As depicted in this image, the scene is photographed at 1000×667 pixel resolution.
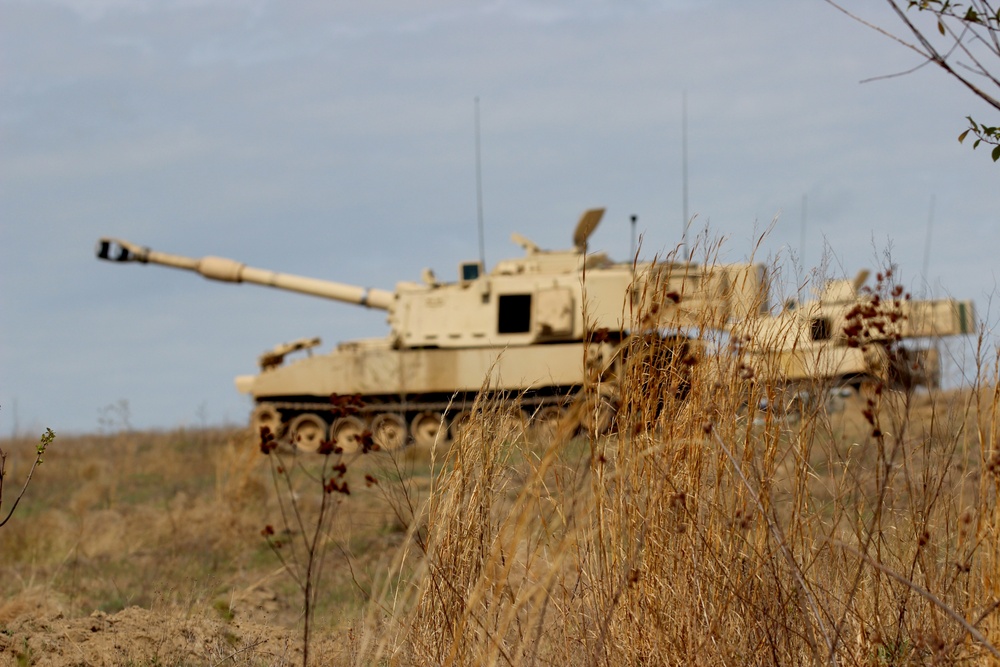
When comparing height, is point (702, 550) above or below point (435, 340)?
below

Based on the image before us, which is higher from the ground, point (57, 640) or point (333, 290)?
point (333, 290)

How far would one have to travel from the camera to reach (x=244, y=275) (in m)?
19.3

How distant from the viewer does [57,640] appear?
14.7 feet

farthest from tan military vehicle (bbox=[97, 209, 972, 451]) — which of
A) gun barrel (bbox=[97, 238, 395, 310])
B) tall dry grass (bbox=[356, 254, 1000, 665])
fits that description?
tall dry grass (bbox=[356, 254, 1000, 665])

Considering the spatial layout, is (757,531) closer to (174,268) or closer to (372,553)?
(372,553)

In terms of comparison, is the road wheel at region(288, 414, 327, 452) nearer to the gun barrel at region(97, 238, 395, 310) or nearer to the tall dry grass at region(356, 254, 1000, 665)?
the gun barrel at region(97, 238, 395, 310)

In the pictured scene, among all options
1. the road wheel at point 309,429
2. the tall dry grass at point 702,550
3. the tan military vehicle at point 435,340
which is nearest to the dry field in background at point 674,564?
the tall dry grass at point 702,550

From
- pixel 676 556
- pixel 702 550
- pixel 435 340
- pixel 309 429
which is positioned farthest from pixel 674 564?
pixel 309 429

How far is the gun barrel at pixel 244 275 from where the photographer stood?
1908 centimetres

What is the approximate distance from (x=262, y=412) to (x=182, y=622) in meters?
14.2

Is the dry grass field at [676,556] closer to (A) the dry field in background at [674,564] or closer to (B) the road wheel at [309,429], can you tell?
(A) the dry field in background at [674,564]

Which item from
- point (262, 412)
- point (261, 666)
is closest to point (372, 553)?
point (261, 666)

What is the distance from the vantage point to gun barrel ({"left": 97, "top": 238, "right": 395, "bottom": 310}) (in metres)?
19.1

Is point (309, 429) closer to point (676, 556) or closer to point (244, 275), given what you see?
point (244, 275)
